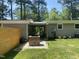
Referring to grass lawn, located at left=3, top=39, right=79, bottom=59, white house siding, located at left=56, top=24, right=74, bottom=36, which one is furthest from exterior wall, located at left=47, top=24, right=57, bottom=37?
grass lawn, located at left=3, top=39, right=79, bottom=59

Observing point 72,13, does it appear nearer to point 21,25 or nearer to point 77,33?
point 77,33

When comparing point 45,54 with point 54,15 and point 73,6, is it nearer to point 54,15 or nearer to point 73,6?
point 54,15

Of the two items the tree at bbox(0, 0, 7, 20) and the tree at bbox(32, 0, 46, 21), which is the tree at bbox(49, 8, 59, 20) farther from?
the tree at bbox(0, 0, 7, 20)

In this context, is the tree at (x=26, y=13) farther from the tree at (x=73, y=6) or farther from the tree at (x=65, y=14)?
the tree at (x=73, y=6)

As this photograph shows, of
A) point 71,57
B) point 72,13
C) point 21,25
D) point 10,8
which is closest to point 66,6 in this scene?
point 72,13

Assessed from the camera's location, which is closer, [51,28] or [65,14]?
[51,28]

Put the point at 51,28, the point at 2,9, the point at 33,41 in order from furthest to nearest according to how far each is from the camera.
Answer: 1. the point at 2,9
2. the point at 51,28
3. the point at 33,41

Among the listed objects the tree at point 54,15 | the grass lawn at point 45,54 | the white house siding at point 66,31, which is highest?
the tree at point 54,15

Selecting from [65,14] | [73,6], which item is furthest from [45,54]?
[73,6]

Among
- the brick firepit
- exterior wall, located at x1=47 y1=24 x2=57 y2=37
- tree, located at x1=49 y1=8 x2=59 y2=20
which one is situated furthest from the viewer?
tree, located at x1=49 y1=8 x2=59 y2=20

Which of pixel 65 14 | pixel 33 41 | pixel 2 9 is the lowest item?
pixel 33 41

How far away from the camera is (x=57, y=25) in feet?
96.5

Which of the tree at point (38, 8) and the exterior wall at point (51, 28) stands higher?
the tree at point (38, 8)

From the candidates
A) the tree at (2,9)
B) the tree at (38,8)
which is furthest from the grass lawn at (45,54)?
the tree at (38,8)
